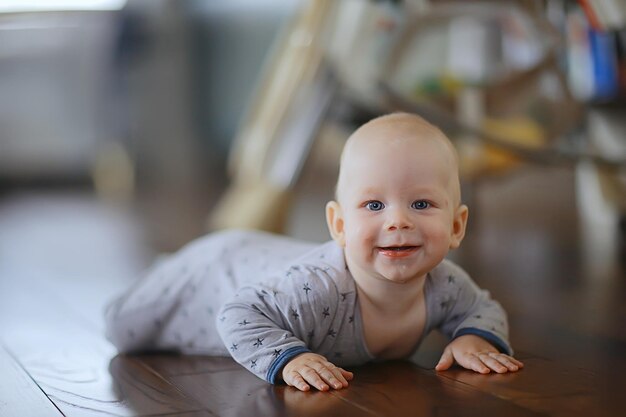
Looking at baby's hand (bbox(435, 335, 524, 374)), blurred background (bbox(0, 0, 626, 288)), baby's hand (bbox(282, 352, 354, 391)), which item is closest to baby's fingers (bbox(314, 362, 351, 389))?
baby's hand (bbox(282, 352, 354, 391))

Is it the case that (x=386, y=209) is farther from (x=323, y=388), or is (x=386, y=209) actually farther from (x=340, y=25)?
(x=340, y=25)

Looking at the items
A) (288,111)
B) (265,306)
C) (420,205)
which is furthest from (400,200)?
(288,111)

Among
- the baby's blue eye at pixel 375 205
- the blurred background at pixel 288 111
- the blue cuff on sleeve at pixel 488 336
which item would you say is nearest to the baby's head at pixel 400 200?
the baby's blue eye at pixel 375 205

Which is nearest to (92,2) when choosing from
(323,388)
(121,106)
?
(121,106)

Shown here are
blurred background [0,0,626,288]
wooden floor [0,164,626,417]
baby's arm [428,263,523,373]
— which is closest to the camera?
wooden floor [0,164,626,417]

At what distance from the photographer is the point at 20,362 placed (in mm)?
1021

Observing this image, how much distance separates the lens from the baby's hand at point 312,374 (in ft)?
2.72

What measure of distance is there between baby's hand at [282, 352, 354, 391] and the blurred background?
0.87 metres

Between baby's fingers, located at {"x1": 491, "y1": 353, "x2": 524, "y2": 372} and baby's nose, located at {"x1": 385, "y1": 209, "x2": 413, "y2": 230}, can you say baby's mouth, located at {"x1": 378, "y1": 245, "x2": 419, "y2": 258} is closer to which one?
baby's nose, located at {"x1": 385, "y1": 209, "x2": 413, "y2": 230}

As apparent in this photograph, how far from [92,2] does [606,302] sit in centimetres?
322

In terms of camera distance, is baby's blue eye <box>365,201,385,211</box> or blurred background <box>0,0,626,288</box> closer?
baby's blue eye <box>365,201,385,211</box>

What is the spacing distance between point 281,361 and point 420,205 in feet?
0.58

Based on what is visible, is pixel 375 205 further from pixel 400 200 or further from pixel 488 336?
pixel 488 336

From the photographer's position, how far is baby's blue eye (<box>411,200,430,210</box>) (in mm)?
852
